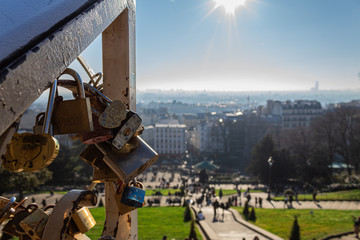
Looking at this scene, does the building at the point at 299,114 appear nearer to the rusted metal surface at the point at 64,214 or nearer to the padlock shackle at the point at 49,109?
the rusted metal surface at the point at 64,214

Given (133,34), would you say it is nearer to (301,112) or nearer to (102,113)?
(102,113)

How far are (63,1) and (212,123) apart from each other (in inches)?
3177

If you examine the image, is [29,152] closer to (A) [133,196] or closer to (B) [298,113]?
(A) [133,196]

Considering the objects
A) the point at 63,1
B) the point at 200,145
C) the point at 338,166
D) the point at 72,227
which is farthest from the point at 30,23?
the point at 200,145

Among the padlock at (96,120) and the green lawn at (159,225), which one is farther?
the green lawn at (159,225)

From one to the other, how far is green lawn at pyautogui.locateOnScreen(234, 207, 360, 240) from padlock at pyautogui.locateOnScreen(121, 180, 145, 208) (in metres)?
14.3

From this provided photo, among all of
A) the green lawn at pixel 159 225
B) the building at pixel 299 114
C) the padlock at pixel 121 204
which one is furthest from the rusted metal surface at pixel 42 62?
the building at pixel 299 114

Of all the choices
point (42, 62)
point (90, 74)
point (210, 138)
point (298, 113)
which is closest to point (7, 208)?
point (42, 62)

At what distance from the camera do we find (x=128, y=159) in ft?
3.88

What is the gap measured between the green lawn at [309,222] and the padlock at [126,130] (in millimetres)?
14533

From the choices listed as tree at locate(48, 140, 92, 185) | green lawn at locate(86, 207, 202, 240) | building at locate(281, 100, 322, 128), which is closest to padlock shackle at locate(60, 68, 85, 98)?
green lawn at locate(86, 207, 202, 240)

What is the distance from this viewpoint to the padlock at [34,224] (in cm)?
104

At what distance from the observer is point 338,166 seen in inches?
1836

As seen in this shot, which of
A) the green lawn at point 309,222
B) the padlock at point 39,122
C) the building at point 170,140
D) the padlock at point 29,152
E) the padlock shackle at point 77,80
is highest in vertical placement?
the padlock shackle at point 77,80
